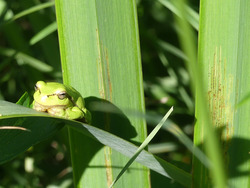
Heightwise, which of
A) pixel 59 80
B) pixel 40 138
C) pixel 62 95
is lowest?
pixel 40 138

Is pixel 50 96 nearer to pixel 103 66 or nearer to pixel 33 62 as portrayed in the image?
pixel 103 66

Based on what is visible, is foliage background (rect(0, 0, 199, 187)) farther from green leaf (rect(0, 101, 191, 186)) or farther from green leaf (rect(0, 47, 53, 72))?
green leaf (rect(0, 101, 191, 186))

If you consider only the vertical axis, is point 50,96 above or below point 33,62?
below

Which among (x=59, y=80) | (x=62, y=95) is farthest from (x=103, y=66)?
(x=59, y=80)

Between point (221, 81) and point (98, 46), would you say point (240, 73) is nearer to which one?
point (221, 81)

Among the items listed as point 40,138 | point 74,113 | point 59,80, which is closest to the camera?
point 40,138

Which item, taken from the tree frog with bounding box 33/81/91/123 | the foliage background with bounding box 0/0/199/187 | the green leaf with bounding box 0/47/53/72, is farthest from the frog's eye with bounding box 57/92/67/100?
the green leaf with bounding box 0/47/53/72
